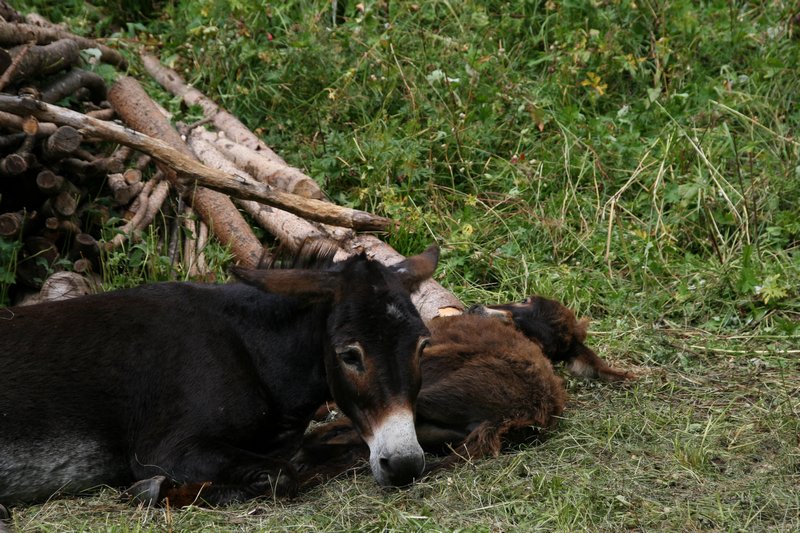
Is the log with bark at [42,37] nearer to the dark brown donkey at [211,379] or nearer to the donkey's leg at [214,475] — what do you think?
the dark brown donkey at [211,379]

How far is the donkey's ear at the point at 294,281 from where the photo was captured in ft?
15.6

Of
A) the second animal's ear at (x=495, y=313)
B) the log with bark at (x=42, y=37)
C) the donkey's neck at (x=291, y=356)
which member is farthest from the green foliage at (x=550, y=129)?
the donkey's neck at (x=291, y=356)

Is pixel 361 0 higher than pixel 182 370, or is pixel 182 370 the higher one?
pixel 361 0

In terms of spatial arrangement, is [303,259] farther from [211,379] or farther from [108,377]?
[108,377]

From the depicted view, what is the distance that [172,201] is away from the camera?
797cm

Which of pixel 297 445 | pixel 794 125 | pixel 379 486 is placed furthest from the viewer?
pixel 794 125

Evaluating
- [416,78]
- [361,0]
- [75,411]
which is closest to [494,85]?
[416,78]

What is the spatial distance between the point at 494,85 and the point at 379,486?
537cm

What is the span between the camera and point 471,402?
526 cm

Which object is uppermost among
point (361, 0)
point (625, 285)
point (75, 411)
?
point (361, 0)

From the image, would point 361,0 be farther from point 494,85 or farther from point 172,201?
point 172,201

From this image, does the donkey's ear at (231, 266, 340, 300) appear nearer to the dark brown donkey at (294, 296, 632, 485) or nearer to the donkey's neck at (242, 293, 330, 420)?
the donkey's neck at (242, 293, 330, 420)

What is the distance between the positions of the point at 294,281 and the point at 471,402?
1200mm

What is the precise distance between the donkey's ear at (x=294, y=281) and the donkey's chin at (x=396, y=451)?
2.45 ft
